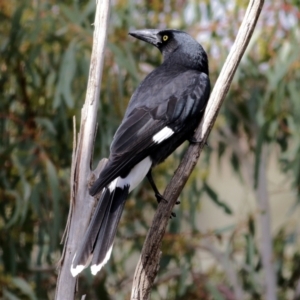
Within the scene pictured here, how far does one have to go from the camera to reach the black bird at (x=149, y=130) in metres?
2.37

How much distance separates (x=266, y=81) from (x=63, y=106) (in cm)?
112

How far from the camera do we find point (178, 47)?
3.19 meters

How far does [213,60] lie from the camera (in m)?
4.19

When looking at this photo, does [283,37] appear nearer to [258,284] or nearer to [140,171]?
[258,284]

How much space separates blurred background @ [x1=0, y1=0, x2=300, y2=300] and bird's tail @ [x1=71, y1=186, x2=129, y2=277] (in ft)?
3.82

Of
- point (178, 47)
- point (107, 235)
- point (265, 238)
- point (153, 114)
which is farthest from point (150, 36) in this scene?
point (265, 238)

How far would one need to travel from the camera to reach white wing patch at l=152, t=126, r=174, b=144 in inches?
105

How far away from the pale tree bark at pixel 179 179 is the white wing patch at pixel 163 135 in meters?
0.11

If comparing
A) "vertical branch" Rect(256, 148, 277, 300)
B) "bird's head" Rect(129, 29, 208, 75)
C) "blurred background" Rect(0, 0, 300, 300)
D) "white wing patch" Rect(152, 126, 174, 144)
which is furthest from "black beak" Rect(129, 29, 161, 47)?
"vertical branch" Rect(256, 148, 277, 300)

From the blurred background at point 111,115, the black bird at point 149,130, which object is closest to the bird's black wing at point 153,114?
the black bird at point 149,130

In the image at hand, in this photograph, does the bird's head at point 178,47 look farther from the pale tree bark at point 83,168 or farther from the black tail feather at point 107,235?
the black tail feather at point 107,235

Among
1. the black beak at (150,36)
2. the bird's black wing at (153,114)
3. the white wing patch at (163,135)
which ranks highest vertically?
the black beak at (150,36)

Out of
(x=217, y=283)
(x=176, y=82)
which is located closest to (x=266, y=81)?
(x=217, y=283)

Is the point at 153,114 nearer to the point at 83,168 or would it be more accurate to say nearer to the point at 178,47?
the point at 83,168
